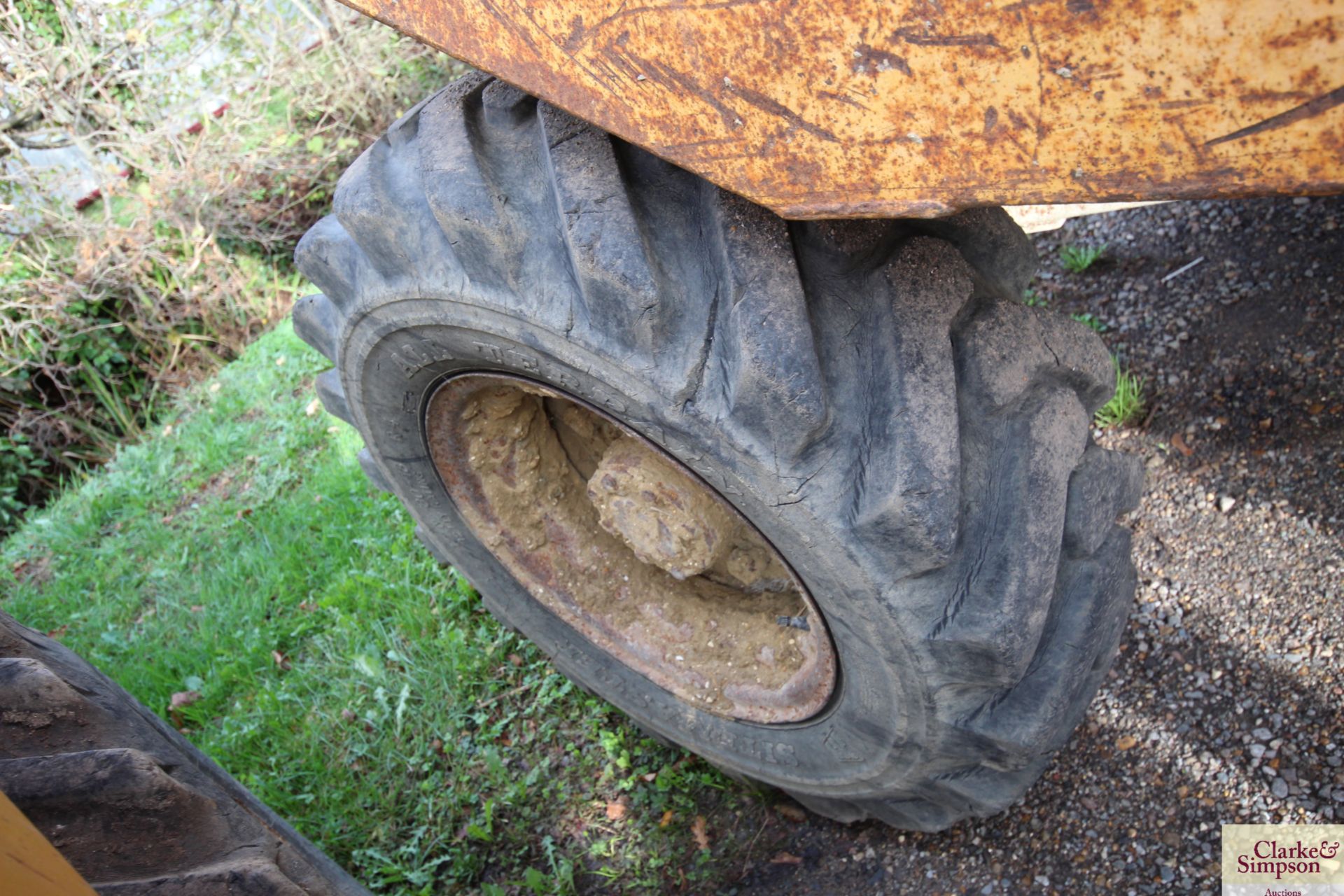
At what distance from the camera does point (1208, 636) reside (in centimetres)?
199

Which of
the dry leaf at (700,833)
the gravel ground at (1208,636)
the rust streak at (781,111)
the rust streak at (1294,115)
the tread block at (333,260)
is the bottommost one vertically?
the dry leaf at (700,833)

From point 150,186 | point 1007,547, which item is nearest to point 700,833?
point 1007,547

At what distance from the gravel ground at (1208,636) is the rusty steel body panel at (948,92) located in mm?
1400

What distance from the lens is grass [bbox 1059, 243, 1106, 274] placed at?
114 inches

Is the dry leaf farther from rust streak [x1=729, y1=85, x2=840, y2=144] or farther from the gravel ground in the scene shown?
rust streak [x1=729, y1=85, x2=840, y2=144]

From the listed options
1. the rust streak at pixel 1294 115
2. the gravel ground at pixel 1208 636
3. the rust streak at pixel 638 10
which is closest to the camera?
the rust streak at pixel 1294 115

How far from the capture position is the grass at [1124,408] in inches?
96.3

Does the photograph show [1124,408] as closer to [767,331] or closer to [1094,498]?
[1094,498]

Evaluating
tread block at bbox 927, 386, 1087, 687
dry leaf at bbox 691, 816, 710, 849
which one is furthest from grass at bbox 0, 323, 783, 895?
tread block at bbox 927, 386, 1087, 687

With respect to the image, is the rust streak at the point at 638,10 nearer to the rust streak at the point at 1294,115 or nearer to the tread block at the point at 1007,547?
the rust streak at the point at 1294,115

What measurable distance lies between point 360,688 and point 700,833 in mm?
1009

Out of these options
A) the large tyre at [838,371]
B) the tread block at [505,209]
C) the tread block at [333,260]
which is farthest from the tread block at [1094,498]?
Result: the tread block at [333,260]

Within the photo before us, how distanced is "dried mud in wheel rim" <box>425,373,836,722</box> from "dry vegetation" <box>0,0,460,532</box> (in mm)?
3860

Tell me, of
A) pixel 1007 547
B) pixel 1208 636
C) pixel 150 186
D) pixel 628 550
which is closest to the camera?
pixel 1007 547
